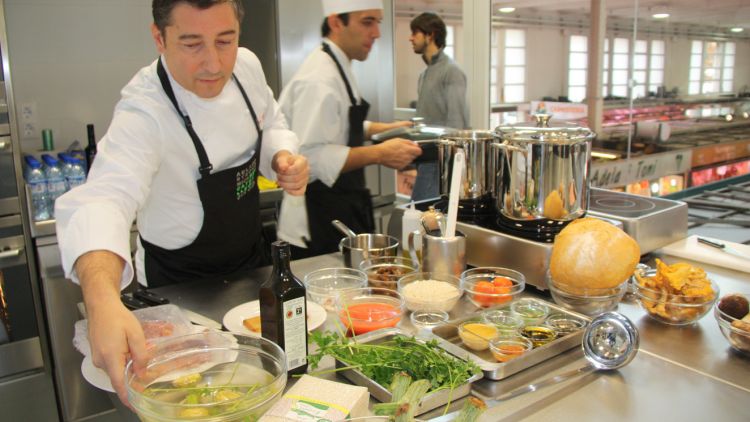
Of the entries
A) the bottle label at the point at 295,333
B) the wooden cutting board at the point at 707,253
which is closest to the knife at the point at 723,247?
the wooden cutting board at the point at 707,253

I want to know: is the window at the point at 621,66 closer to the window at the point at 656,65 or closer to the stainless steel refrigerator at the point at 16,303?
the window at the point at 656,65

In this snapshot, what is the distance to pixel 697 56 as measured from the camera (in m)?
2.38

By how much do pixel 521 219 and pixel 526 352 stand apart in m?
0.54

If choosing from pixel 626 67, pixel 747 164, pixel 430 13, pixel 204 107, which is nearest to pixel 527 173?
pixel 204 107

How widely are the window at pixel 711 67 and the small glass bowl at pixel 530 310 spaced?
157 cm

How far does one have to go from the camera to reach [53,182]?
2.72 meters

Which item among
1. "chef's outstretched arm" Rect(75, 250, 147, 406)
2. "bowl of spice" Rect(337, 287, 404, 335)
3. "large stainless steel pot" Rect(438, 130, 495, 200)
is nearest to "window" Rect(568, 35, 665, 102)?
"large stainless steel pot" Rect(438, 130, 495, 200)

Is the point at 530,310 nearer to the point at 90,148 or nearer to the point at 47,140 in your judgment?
the point at 90,148

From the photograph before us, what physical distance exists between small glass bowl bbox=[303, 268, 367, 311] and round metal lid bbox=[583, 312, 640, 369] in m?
0.57

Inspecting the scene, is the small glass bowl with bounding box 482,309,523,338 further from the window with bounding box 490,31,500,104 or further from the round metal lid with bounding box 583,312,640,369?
the window with bounding box 490,31,500,104

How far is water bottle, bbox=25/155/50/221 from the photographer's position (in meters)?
2.66

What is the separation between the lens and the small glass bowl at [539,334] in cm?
114

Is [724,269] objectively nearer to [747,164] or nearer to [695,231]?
[695,231]

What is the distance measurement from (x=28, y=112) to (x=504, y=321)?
2.84 metres
